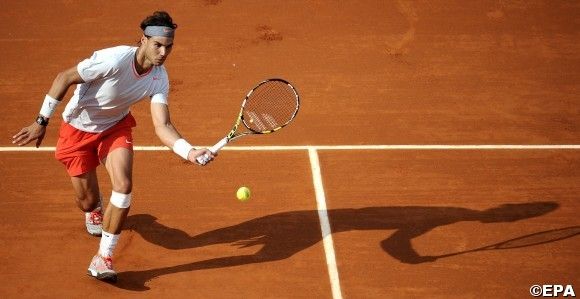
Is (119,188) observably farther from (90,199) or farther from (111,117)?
(90,199)

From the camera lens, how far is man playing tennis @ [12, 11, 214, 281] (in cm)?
742

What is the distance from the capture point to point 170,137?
292 inches

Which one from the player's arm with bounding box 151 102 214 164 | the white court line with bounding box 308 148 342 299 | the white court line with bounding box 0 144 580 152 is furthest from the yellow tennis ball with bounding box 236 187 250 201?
the white court line with bounding box 0 144 580 152

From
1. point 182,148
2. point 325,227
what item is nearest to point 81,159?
point 182,148

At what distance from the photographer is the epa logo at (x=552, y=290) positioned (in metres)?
7.91

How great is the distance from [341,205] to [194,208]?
1482 mm

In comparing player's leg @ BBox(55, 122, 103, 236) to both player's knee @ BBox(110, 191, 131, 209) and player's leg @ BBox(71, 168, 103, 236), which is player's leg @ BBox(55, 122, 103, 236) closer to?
player's leg @ BBox(71, 168, 103, 236)

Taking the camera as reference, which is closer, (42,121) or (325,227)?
(42,121)

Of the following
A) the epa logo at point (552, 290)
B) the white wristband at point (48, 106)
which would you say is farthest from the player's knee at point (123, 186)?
the epa logo at point (552, 290)

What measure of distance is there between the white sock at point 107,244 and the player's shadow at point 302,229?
32cm

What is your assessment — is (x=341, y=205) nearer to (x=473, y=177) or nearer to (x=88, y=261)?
(x=473, y=177)

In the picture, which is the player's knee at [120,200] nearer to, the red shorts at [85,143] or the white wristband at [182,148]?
the red shorts at [85,143]

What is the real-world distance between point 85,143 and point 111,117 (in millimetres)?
324

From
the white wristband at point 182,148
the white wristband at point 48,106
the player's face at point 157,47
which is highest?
the player's face at point 157,47
